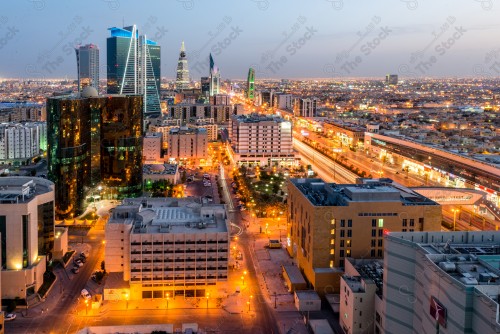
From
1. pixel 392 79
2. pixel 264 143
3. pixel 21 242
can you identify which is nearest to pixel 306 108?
pixel 264 143

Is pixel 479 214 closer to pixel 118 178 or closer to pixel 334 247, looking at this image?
pixel 334 247

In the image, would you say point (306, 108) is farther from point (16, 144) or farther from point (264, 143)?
point (16, 144)

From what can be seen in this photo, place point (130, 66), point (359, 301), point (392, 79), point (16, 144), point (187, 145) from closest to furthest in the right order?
point (359, 301) → point (16, 144) → point (187, 145) → point (130, 66) → point (392, 79)

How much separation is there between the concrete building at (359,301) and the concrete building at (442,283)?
1438mm

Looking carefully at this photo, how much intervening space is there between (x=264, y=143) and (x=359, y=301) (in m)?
17.9

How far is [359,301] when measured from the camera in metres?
9.76

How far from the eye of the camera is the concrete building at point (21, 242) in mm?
11539

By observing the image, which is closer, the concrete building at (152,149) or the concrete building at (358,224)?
the concrete building at (358,224)

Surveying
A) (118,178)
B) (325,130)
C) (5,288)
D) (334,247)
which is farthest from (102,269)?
(325,130)

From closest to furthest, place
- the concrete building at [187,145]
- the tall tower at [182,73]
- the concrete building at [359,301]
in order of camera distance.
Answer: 1. the concrete building at [359,301]
2. the concrete building at [187,145]
3. the tall tower at [182,73]

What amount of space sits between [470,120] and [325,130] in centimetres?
1177

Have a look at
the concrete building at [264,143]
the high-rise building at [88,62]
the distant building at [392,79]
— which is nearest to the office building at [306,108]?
the concrete building at [264,143]

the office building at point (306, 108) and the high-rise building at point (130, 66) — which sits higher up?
the high-rise building at point (130, 66)

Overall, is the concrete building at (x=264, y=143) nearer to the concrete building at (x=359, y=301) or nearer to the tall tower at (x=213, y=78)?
the concrete building at (x=359, y=301)
